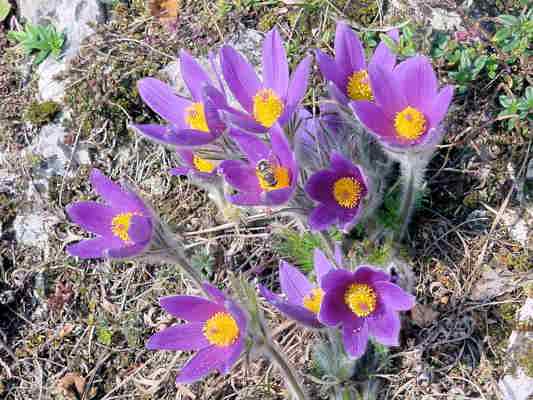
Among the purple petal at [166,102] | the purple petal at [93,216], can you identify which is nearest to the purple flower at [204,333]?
the purple petal at [93,216]

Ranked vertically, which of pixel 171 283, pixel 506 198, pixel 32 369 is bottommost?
pixel 32 369

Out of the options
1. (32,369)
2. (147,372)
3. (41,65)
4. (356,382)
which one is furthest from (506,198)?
(41,65)

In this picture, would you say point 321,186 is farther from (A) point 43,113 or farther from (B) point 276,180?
(A) point 43,113

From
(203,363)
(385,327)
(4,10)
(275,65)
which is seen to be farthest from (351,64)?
(4,10)

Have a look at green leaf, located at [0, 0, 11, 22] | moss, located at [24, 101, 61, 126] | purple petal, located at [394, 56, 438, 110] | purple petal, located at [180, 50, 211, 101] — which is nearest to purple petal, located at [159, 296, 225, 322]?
purple petal, located at [180, 50, 211, 101]

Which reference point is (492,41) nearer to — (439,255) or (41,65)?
(439,255)

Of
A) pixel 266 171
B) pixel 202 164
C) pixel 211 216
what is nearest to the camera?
pixel 266 171

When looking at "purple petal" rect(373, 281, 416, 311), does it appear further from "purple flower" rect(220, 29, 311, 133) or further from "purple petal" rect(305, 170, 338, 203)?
"purple flower" rect(220, 29, 311, 133)

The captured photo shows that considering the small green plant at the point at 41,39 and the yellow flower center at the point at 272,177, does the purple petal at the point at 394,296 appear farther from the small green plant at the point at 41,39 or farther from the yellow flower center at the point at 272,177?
the small green plant at the point at 41,39
